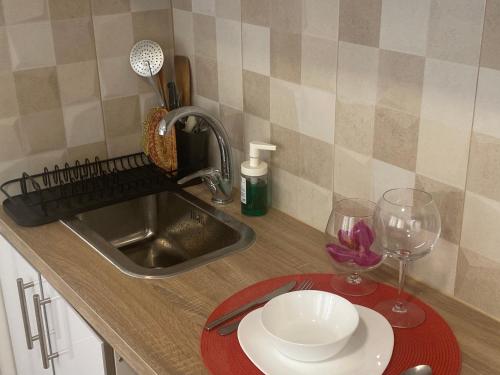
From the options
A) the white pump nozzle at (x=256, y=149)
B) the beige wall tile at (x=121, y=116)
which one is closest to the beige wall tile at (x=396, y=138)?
the white pump nozzle at (x=256, y=149)

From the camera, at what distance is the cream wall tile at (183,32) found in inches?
75.4

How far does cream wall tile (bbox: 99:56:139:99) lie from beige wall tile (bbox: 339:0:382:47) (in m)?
0.74

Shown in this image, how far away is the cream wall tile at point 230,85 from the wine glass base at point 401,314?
720mm

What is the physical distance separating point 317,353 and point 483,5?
0.65 meters

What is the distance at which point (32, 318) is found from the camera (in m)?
1.72

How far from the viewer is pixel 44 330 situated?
1.64m

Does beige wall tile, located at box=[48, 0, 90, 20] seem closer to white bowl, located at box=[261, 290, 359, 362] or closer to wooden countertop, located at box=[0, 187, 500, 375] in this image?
wooden countertop, located at box=[0, 187, 500, 375]

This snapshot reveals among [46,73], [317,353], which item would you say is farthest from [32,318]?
[317,353]

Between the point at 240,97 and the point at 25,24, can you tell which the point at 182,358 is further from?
the point at 25,24

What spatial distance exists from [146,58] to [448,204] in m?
1.00

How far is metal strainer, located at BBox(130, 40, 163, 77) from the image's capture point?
1.91m

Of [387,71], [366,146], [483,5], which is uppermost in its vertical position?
[483,5]

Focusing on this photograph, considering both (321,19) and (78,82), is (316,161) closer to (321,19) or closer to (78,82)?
(321,19)

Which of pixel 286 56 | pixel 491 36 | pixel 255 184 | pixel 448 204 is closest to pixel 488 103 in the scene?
pixel 491 36
